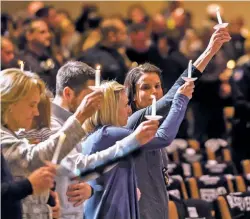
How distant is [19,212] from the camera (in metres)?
3.78

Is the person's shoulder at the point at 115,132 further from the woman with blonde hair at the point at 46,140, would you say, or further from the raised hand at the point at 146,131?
the raised hand at the point at 146,131

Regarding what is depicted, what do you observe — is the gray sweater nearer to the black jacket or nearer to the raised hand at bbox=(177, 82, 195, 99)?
the black jacket

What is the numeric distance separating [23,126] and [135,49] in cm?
646

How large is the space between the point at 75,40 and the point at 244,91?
252 cm

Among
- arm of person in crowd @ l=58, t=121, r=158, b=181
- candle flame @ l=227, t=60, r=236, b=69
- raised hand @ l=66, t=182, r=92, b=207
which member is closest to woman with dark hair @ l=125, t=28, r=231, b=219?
raised hand @ l=66, t=182, r=92, b=207

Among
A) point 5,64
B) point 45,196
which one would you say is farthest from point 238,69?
point 45,196

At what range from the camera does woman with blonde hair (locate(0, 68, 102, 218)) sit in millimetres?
3883

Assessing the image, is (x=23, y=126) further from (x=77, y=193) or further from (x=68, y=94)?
(x=68, y=94)

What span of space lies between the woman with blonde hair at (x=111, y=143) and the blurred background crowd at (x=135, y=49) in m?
3.09

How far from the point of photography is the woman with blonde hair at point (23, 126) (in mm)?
3883

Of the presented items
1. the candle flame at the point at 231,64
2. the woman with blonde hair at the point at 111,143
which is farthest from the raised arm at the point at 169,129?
the candle flame at the point at 231,64

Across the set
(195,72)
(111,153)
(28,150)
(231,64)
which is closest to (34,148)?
(28,150)

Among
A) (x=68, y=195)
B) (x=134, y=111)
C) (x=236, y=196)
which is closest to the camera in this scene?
(x=68, y=195)

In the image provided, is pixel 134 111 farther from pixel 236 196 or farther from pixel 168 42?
pixel 168 42
